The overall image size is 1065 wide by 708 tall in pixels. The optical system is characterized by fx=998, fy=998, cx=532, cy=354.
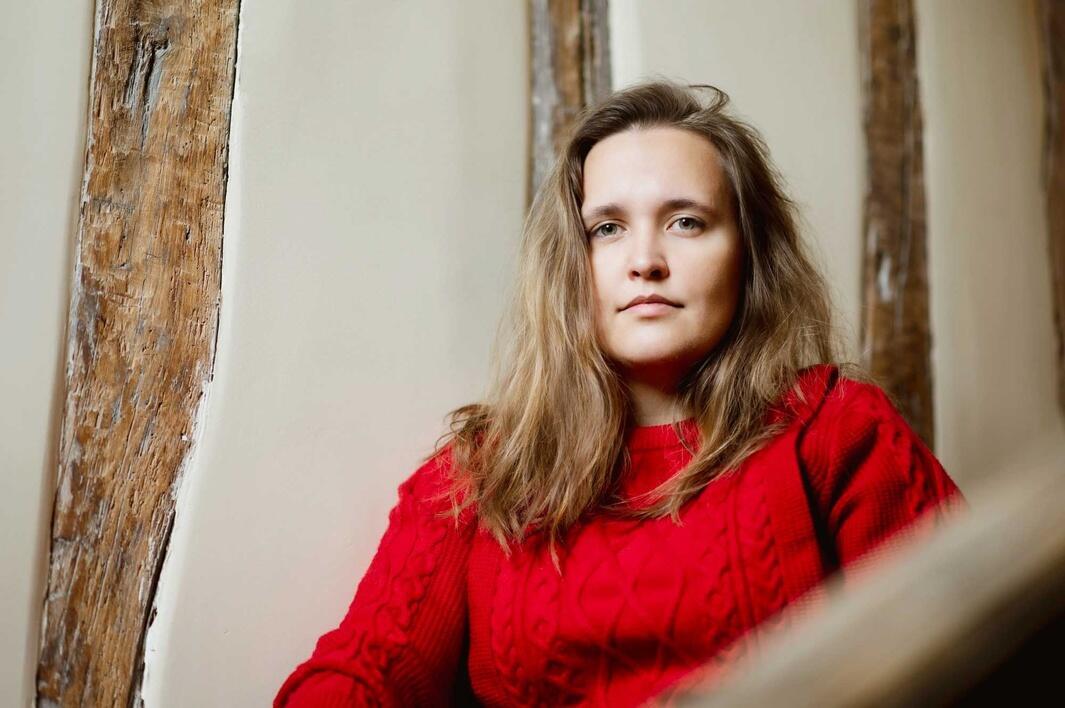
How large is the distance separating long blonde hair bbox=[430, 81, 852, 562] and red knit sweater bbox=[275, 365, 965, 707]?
0.10 feet

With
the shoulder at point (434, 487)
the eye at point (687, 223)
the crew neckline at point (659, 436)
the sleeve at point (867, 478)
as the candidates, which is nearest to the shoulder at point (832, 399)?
the sleeve at point (867, 478)

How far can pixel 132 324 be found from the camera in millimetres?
1124

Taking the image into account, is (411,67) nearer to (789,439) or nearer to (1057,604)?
(789,439)

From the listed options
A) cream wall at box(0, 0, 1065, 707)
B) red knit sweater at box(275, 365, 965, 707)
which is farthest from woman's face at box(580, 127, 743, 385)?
cream wall at box(0, 0, 1065, 707)

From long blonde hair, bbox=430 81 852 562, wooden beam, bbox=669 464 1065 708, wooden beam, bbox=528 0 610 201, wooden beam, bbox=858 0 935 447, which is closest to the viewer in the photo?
wooden beam, bbox=669 464 1065 708

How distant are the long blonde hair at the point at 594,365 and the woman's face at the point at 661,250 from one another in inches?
0.9

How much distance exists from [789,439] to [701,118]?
422 mm

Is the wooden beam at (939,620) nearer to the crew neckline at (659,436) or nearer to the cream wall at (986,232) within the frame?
the crew neckline at (659,436)

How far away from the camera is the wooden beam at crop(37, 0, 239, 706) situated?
1.08 m

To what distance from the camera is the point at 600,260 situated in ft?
4.00

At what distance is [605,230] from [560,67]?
339mm

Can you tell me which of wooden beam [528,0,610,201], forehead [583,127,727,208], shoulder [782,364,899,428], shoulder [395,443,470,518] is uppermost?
wooden beam [528,0,610,201]

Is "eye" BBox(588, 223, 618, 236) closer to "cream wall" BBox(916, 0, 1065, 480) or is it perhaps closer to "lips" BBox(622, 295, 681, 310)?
"lips" BBox(622, 295, 681, 310)

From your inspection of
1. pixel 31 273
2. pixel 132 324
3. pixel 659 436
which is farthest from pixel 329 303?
pixel 659 436
